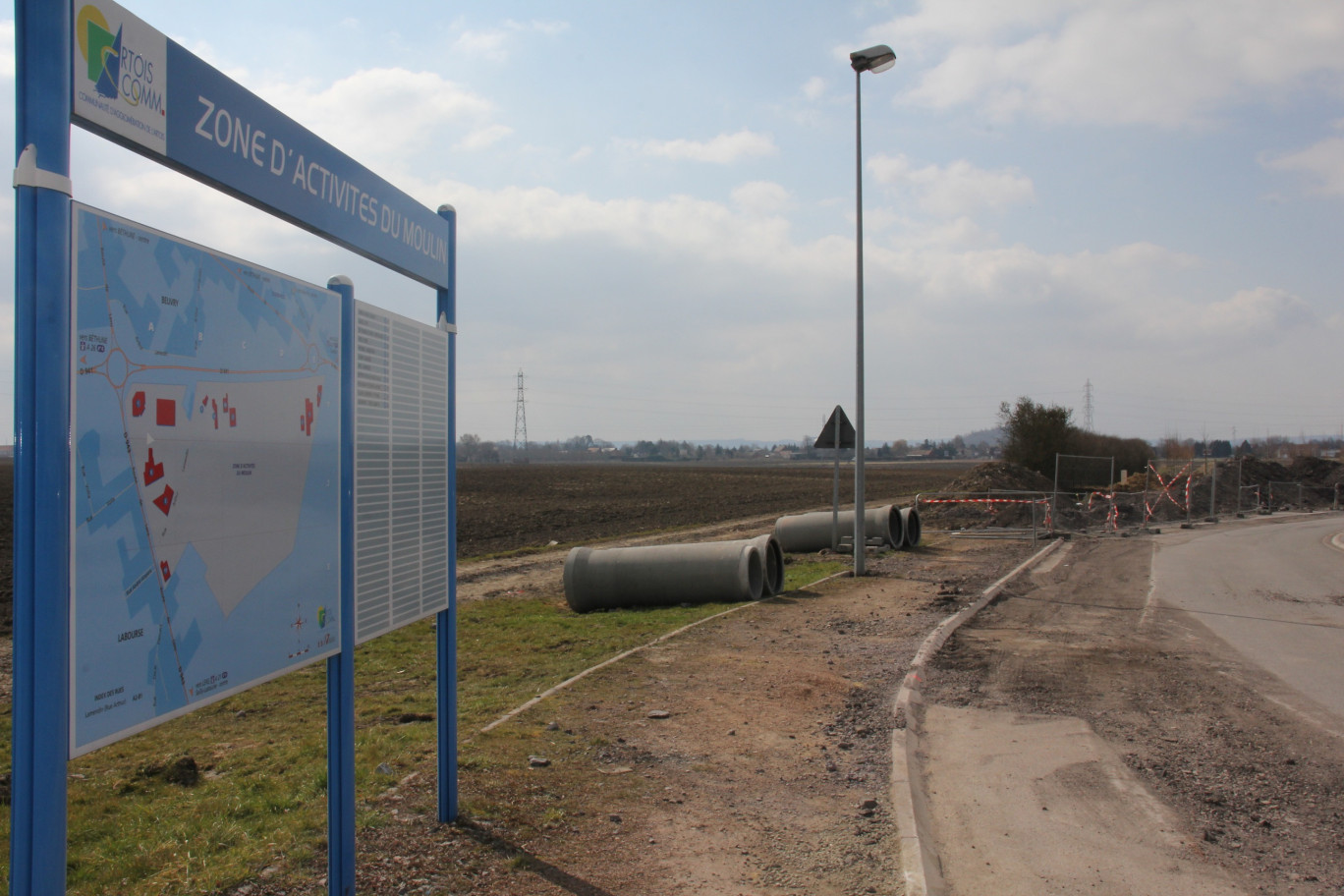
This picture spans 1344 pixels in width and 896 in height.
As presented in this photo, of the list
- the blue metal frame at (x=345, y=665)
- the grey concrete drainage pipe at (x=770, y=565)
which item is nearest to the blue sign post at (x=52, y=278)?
the blue metal frame at (x=345, y=665)

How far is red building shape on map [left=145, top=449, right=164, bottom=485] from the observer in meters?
2.80

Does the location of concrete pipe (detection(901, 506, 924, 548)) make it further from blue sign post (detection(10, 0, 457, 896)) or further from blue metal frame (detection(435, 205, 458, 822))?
blue sign post (detection(10, 0, 457, 896))

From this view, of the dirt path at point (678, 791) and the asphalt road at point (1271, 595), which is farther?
the asphalt road at point (1271, 595)

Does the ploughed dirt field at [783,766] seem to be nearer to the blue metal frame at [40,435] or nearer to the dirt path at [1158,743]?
the dirt path at [1158,743]

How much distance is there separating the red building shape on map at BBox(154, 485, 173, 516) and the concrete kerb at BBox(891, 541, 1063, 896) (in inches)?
132

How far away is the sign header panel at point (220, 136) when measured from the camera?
8.68ft

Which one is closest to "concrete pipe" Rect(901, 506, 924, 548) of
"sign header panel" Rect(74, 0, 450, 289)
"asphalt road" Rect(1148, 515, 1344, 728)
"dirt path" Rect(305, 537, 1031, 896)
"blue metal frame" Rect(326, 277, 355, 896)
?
"asphalt road" Rect(1148, 515, 1344, 728)

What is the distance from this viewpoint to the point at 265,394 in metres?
3.36

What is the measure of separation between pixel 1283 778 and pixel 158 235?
263 inches

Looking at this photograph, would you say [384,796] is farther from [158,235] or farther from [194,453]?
[158,235]

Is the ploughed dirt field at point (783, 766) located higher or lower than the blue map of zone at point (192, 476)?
lower

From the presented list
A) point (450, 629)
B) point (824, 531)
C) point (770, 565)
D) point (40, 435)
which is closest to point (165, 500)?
point (40, 435)

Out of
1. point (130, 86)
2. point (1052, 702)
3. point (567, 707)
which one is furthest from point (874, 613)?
point (130, 86)

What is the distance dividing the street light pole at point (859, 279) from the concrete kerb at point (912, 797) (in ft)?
18.3
